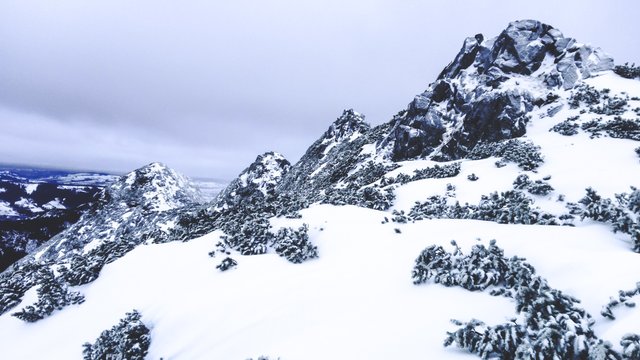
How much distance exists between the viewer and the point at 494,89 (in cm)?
3306

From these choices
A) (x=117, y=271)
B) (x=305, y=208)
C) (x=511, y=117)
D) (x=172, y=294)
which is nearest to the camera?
(x=172, y=294)

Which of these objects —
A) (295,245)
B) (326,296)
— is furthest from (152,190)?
(326,296)

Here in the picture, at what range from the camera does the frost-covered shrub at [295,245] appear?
12.3 metres

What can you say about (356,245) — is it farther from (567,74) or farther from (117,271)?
(567,74)

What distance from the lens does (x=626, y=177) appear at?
15391 mm

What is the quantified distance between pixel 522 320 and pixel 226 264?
30.0 ft

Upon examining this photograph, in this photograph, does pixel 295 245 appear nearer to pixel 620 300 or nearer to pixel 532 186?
pixel 620 300

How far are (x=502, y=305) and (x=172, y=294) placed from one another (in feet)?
32.7

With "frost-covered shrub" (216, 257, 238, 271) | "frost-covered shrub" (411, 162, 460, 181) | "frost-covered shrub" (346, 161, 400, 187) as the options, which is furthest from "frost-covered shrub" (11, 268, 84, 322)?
"frost-covered shrub" (411, 162, 460, 181)

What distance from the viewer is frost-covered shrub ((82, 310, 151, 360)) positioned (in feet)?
29.3

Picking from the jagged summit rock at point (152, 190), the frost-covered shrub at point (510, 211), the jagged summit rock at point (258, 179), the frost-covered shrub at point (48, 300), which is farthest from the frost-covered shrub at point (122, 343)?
the jagged summit rock at point (152, 190)

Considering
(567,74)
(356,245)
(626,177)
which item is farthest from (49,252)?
(567,74)

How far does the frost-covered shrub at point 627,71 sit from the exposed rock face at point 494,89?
1.17 m

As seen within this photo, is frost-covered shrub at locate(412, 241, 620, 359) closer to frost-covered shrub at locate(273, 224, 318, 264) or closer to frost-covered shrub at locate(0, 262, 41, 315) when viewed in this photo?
frost-covered shrub at locate(273, 224, 318, 264)
